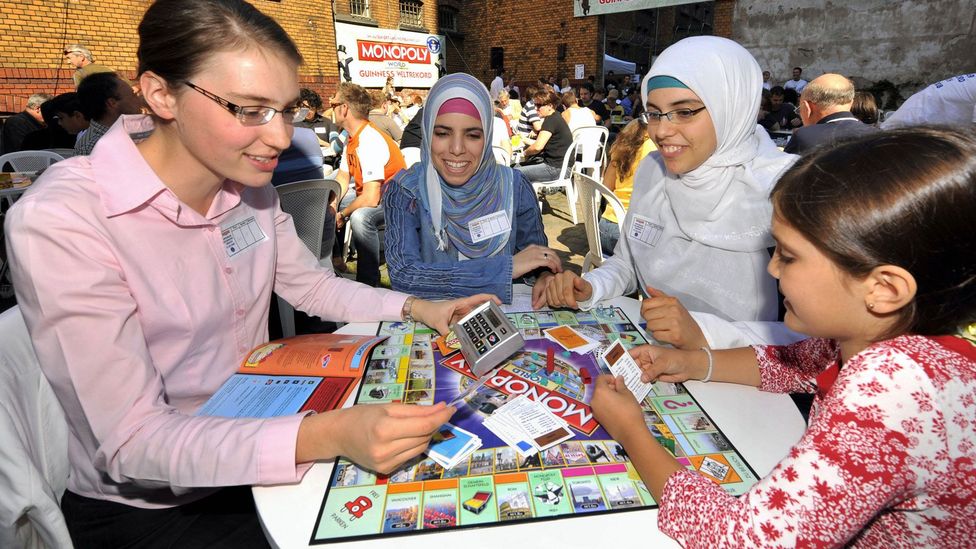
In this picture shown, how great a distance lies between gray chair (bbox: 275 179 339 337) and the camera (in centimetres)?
306

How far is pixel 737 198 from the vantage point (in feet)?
6.06

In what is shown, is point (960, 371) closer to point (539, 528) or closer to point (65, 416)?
point (539, 528)

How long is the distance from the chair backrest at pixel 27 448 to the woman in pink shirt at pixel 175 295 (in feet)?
0.20

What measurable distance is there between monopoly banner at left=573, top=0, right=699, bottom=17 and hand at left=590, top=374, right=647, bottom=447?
532 inches

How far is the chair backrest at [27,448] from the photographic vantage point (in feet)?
3.15

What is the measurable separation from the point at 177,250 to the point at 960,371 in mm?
1619

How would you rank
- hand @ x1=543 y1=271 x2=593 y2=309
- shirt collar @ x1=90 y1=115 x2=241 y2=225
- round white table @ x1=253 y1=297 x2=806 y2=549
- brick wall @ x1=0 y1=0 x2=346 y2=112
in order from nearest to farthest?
round white table @ x1=253 y1=297 x2=806 y2=549
shirt collar @ x1=90 y1=115 x2=241 y2=225
hand @ x1=543 y1=271 x2=593 y2=309
brick wall @ x1=0 y1=0 x2=346 y2=112

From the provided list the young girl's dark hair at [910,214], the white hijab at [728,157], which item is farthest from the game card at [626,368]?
the white hijab at [728,157]

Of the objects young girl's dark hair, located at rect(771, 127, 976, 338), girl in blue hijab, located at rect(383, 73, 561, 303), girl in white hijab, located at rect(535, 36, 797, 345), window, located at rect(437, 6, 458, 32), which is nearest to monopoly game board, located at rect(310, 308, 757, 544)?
young girl's dark hair, located at rect(771, 127, 976, 338)

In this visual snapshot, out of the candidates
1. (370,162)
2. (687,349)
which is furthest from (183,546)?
(370,162)

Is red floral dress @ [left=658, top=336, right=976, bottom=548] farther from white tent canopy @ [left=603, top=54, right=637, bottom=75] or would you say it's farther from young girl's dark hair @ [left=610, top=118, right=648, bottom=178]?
white tent canopy @ [left=603, top=54, right=637, bottom=75]

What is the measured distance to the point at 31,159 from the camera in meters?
5.59

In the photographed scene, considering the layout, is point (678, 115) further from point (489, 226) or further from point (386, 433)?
point (386, 433)

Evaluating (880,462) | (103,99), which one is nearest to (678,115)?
(880,462)
